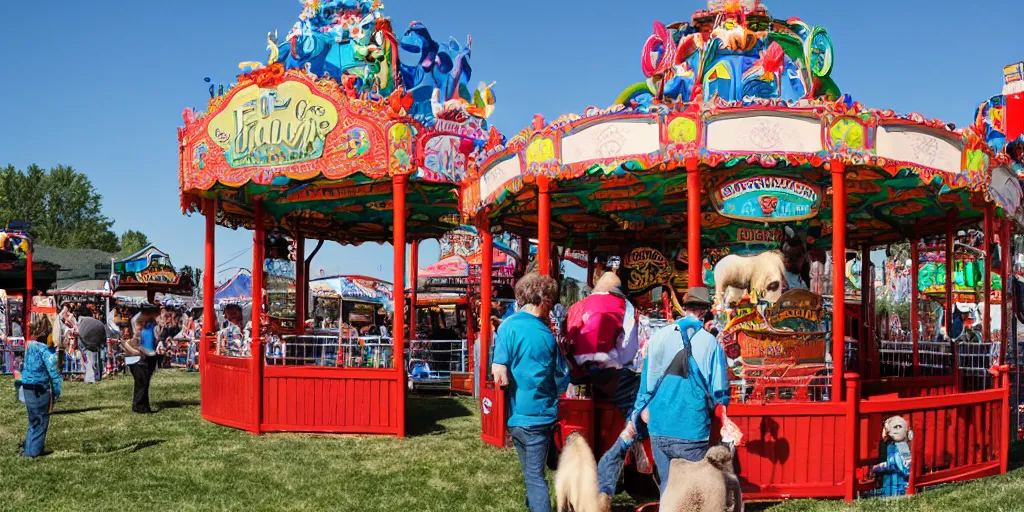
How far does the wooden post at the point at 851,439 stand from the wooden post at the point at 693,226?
1576 mm

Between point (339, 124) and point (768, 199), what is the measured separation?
5815 millimetres

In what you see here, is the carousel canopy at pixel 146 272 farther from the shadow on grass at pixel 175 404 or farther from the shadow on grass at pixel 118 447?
the shadow on grass at pixel 118 447

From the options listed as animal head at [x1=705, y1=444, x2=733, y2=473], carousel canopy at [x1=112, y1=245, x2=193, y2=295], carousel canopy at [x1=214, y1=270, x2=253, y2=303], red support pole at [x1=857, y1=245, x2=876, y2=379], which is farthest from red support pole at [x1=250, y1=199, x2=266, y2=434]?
carousel canopy at [x1=214, y1=270, x2=253, y2=303]

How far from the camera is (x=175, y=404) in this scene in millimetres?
15523

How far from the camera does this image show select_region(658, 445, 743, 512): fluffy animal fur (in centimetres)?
561

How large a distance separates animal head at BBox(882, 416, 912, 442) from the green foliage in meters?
60.7

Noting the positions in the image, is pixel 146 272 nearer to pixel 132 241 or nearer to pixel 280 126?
pixel 280 126

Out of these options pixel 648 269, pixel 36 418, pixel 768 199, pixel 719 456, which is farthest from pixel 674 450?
pixel 648 269

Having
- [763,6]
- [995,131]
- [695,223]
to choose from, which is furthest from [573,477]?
[995,131]

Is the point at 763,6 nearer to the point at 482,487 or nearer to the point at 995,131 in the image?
the point at 995,131

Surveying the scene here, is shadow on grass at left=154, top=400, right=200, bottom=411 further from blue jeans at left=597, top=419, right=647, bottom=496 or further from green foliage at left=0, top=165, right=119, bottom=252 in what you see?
green foliage at left=0, top=165, right=119, bottom=252

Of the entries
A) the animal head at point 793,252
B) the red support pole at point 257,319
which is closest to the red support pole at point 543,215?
the animal head at point 793,252

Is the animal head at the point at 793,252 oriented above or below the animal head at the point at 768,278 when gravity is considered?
above

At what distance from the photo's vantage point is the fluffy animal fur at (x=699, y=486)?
18.4ft
